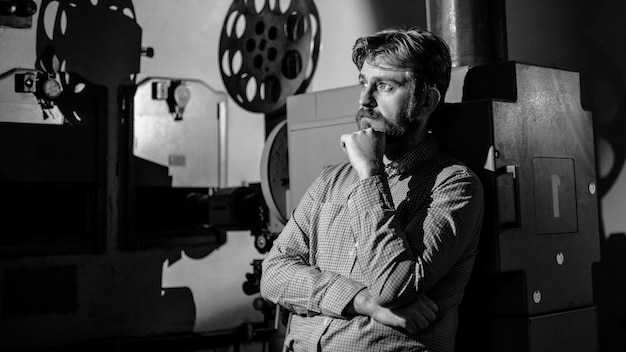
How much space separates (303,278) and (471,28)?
102cm

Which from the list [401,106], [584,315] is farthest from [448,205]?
[584,315]

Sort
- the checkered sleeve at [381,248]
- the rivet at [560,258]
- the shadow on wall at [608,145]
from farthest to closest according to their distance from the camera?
the shadow on wall at [608,145], the rivet at [560,258], the checkered sleeve at [381,248]

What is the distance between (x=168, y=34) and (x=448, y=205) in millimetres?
2383

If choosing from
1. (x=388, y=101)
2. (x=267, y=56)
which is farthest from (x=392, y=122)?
(x=267, y=56)

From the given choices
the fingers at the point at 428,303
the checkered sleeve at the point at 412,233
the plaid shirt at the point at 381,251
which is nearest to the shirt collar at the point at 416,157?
the plaid shirt at the point at 381,251

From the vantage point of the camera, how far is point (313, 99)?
91.7 inches

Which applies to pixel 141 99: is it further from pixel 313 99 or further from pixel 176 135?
pixel 313 99

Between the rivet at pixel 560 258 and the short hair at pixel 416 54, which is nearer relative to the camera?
the short hair at pixel 416 54

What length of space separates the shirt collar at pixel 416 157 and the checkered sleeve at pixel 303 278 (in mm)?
233

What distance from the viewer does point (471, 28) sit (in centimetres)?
222

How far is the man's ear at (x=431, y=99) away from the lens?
175 centimetres

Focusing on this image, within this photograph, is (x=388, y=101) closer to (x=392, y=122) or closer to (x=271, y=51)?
(x=392, y=122)

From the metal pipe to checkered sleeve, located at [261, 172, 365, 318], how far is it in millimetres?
727

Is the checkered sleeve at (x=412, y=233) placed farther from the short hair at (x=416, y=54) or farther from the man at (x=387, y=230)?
the short hair at (x=416, y=54)
